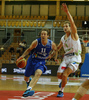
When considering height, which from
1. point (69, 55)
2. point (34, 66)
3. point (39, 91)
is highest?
point (69, 55)

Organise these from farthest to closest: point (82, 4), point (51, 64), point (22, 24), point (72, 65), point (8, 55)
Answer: point (82, 4) < point (22, 24) < point (8, 55) < point (51, 64) < point (72, 65)

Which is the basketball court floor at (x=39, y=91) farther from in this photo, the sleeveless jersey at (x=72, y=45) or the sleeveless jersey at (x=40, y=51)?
the sleeveless jersey at (x=72, y=45)

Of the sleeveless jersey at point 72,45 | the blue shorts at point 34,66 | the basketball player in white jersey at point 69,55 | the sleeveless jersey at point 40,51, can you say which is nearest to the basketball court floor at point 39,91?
the basketball player in white jersey at point 69,55

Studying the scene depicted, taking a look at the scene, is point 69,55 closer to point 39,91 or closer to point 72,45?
point 72,45

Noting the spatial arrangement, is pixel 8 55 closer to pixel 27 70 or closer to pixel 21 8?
pixel 21 8

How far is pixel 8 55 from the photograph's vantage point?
18.2 m

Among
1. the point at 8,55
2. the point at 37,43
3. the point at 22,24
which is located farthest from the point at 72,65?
the point at 22,24

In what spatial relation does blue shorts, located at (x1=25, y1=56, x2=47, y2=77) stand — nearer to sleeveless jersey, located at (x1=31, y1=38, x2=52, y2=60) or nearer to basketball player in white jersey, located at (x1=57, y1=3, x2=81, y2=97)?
sleeveless jersey, located at (x1=31, y1=38, x2=52, y2=60)

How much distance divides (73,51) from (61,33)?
17.7m

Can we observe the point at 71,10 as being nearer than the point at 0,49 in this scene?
No

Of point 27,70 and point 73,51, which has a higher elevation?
point 73,51

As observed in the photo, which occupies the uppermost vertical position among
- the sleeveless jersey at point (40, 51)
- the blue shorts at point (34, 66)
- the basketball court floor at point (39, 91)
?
the sleeveless jersey at point (40, 51)

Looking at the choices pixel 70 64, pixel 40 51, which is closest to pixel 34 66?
pixel 40 51

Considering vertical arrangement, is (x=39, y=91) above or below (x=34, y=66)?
below
